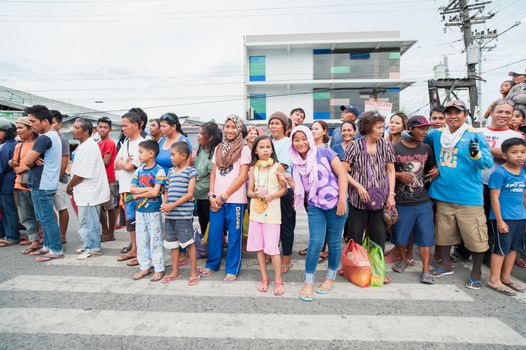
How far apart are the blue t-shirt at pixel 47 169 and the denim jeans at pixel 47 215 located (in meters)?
0.10

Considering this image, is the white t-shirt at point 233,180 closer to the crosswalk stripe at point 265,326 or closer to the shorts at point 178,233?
the shorts at point 178,233

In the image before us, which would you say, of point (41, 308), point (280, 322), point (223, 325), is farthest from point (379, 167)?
point (41, 308)

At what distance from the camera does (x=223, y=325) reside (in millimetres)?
2459

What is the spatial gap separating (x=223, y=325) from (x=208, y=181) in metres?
1.94

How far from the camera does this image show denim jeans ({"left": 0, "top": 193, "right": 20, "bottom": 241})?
15.7 ft

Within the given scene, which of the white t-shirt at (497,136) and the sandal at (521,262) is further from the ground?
the white t-shirt at (497,136)

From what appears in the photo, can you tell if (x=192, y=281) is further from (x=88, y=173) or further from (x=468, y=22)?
(x=468, y=22)

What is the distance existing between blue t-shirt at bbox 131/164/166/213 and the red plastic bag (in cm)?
240

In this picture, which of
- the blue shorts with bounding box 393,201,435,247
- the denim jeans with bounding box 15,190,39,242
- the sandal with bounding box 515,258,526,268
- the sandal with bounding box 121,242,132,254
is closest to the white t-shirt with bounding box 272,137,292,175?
the blue shorts with bounding box 393,201,435,247

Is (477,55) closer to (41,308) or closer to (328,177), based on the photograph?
(328,177)

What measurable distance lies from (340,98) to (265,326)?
2754cm

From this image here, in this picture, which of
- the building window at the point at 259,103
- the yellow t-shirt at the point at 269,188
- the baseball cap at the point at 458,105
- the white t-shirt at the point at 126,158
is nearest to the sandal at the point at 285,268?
the yellow t-shirt at the point at 269,188

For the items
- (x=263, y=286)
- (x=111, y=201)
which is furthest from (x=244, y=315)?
(x=111, y=201)

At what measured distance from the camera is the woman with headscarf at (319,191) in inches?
117
